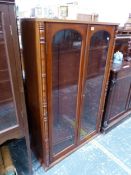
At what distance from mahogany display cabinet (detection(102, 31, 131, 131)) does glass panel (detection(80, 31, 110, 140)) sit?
6.6 inches

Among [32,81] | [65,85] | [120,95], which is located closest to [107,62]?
[65,85]

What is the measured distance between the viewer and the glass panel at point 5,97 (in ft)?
2.89

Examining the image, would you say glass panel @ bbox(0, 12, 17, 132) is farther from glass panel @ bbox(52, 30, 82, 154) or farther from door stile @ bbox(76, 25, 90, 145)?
door stile @ bbox(76, 25, 90, 145)

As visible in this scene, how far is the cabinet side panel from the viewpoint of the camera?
109 centimetres

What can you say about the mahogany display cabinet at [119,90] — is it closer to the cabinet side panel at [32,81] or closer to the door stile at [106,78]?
the door stile at [106,78]

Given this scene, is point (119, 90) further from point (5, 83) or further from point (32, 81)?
point (5, 83)

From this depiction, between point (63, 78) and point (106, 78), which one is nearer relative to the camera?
point (63, 78)

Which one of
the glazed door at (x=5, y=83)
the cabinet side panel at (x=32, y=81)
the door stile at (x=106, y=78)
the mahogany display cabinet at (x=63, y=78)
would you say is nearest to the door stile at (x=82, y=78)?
the mahogany display cabinet at (x=63, y=78)

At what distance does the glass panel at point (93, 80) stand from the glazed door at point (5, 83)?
2.47 ft

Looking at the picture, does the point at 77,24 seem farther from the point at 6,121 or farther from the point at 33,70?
the point at 6,121

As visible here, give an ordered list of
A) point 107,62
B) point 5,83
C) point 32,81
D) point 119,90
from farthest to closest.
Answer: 1. point 119,90
2. point 107,62
3. point 32,81
4. point 5,83

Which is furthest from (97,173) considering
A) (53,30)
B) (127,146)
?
(53,30)

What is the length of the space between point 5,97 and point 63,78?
0.52 m

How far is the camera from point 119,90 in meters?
1.97
